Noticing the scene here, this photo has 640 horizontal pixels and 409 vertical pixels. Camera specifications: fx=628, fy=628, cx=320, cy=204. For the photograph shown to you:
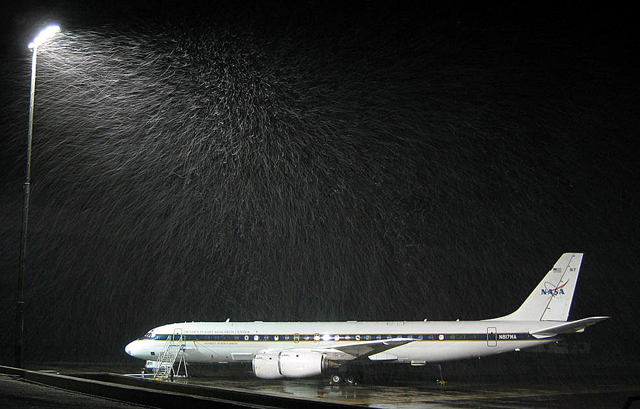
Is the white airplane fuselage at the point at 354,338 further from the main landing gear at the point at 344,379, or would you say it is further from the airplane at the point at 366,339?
the main landing gear at the point at 344,379

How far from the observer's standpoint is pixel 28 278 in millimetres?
50969

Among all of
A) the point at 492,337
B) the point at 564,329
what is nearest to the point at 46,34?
the point at 492,337

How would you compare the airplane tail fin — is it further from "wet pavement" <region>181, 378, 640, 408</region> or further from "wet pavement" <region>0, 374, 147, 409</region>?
"wet pavement" <region>0, 374, 147, 409</region>

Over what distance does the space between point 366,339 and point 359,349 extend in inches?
44.7

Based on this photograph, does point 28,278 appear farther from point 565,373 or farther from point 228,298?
point 565,373

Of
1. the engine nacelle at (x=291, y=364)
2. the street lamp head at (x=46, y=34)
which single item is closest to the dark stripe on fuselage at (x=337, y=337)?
the engine nacelle at (x=291, y=364)

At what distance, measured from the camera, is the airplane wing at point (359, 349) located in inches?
1066

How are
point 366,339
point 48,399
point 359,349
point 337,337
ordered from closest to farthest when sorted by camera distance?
point 48,399
point 359,349
point 366,339
point 337,337

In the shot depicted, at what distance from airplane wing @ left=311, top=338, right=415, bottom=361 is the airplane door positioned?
334cm

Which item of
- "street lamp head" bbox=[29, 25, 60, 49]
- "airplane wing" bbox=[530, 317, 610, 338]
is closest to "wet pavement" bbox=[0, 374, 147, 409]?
"street lamp head" bbox=[29, 25, 60, 49]

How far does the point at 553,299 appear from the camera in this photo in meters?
29.4

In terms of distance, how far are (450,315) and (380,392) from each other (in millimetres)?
30455

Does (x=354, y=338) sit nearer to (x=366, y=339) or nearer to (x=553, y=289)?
(x=366, y=339)

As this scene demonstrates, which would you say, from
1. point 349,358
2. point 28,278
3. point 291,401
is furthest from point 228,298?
point 291,401
